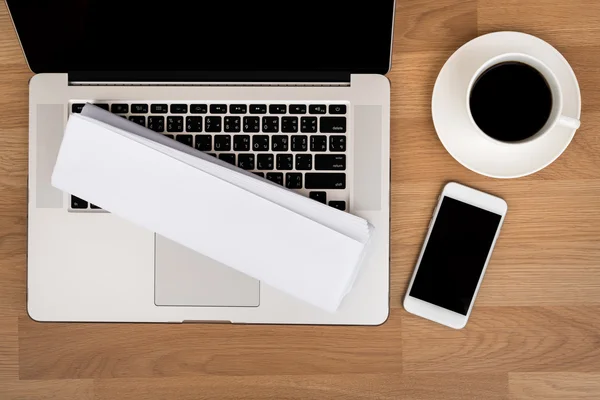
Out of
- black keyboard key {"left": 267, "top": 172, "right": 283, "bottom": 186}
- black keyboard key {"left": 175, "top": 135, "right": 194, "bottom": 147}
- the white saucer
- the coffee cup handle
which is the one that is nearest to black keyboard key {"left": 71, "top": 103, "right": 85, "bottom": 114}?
black keyboard key {"left": 175, "top": 135, "right": 194, "bottom": 147}

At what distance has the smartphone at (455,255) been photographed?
0.65m

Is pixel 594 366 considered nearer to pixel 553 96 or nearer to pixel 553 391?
pixel 553 391

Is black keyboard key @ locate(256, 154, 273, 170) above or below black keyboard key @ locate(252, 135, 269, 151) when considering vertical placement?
below

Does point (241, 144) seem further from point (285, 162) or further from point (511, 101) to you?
point (511, 101)

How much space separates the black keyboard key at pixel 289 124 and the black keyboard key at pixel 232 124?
0.15ft

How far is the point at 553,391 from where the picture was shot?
0.66 meters

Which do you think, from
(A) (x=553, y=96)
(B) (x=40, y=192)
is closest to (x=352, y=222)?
(A) (x=553, y=96)

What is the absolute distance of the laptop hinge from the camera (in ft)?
2.11

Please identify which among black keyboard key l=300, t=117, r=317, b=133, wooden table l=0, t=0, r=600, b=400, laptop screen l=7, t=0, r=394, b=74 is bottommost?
wooden table l=0, t=0, r=600, b=400

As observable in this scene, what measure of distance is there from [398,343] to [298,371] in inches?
4.4

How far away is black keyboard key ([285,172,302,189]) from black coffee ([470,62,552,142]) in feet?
0.61

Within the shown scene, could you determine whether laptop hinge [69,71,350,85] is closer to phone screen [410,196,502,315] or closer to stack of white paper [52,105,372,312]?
stack of white paper [52,105,372,312]

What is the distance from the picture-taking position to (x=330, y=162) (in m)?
0.64

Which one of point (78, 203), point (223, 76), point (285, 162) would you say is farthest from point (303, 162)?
point (78, 203)
